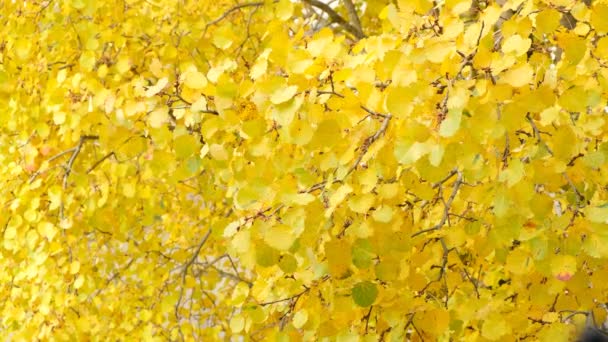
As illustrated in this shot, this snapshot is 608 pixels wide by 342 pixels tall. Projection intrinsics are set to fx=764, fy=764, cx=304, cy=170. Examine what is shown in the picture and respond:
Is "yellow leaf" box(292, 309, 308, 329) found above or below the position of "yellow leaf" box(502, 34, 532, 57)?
below

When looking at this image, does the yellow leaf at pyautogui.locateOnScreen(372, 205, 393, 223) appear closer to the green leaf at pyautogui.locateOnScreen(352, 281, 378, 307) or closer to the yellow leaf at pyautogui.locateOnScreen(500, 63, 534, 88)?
the green leaf at pyautogui.locateOnScreen(352, 281, 378, 307)

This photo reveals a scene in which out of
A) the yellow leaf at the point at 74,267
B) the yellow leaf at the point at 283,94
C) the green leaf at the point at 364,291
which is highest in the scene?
the yellow leaf at the point at 283,94

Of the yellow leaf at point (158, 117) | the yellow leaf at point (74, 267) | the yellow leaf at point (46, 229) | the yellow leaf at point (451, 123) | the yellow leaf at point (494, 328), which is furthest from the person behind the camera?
the yellow leaf at point (74, 267)

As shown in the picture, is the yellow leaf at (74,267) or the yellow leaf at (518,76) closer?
the yellow leaf at (518,76)

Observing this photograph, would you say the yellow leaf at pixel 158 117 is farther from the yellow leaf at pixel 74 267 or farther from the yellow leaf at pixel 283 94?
the yellow leaf at pixel 74 267

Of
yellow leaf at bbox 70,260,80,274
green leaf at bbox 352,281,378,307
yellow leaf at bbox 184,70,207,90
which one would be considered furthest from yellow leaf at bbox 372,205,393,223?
yellow leaf at bbox 70,260,80,274

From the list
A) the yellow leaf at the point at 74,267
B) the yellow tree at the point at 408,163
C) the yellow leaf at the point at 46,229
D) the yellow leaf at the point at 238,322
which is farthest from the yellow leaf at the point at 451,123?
the yellow leaf at the point at 74,267

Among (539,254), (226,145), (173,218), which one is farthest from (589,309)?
(173,218)

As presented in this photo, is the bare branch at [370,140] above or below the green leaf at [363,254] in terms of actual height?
above

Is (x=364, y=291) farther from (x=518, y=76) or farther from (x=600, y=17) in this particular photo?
(x=600, y=17)

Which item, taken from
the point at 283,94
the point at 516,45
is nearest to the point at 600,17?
the point at 516,45

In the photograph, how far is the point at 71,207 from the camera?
2.58 meters

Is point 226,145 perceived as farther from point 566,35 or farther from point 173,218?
point 173,218

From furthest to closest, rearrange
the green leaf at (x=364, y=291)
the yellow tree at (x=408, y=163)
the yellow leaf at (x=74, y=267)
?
the yellow leaf at (x=74, y=267)
the green leaf at (x=364, y=291)
the yellow tree at (x=408, y=163)
